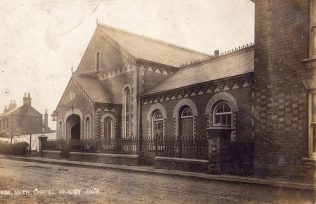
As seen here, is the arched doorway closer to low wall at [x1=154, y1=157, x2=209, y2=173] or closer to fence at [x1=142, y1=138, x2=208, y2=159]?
fence at [x1=142, y1=138, x2=208, y2=159]

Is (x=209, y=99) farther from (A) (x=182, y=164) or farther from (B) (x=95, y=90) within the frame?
(B) (x=95, y=90)

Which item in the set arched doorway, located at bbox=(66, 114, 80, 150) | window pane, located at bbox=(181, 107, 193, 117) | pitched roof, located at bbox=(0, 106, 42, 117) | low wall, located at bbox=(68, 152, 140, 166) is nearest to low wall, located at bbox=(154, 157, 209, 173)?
low wall, located at bbox=(68, 152, 140, 166)

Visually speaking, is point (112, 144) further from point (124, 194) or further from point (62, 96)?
point (124, 194)

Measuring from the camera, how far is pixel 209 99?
17547mm

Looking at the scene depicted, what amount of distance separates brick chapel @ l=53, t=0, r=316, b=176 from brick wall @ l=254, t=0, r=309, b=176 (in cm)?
3

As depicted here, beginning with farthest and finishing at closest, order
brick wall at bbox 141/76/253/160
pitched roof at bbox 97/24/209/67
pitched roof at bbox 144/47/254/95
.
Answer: pitched roof at bbox 97/24/209/67
pitched roof at bbox 144/47/254/95
brick wall at bbox 141/76/253/160

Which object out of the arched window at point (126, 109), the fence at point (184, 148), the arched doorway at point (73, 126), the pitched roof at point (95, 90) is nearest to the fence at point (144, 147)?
the fence at point (184, 148)

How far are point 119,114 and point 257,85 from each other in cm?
1327

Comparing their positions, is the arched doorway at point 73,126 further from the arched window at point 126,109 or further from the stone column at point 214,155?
the stone column at point 214,155

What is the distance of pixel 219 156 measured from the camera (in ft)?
43.3

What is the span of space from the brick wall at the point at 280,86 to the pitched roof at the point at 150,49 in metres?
11.2

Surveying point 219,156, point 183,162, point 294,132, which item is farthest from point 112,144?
point 294,132

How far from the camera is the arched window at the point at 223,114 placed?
16.8m

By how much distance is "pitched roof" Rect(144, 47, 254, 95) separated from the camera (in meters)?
17.2
